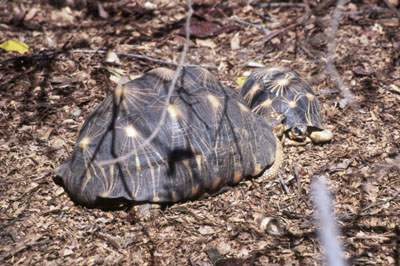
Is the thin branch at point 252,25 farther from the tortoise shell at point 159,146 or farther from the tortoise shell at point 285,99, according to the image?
the tortoise shell at point 159,146

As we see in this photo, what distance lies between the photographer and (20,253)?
284 cm

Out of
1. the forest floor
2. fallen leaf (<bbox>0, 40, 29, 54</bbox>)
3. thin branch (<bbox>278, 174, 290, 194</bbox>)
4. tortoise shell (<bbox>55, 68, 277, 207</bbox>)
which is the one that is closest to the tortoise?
the forest floor

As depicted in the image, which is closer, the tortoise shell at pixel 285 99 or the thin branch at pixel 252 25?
the tortoise shell at pixel 285 99

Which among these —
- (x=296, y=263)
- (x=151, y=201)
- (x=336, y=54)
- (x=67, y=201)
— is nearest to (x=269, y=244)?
(x=296, y=263)

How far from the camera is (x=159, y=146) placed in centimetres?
304

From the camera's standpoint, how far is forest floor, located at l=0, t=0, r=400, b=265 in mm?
2969

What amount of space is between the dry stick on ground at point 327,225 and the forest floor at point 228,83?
0.05 meters

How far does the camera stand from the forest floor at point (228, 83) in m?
2.97

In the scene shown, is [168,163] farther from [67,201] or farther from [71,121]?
[71,121]

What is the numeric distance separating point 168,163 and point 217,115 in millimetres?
Answer: 582

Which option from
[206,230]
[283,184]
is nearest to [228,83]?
[283,184]

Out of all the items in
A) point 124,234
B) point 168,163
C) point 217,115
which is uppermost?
point 217,115

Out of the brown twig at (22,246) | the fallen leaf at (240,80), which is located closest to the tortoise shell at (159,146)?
the brown twig at (22,246)

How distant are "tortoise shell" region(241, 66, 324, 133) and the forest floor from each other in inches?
10.9
